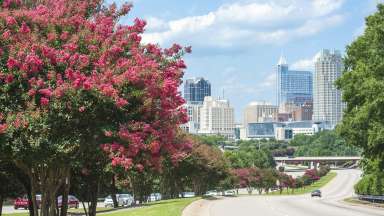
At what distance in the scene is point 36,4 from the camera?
50.5 feet

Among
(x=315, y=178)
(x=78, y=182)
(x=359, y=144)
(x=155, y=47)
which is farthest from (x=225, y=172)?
(x=315, y=178)

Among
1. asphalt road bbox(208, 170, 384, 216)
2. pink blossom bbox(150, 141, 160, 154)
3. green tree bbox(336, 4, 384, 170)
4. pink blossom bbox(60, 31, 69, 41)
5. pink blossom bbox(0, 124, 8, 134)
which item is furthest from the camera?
asphalt road bbox(208, 170, 384, 216)

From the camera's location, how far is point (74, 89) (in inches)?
474

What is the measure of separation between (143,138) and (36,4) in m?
4.30

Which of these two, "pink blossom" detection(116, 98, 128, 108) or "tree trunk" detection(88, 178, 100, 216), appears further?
"tree trunk" detection(88, 178, 100, 216)

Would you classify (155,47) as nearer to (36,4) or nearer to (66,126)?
(36,4)

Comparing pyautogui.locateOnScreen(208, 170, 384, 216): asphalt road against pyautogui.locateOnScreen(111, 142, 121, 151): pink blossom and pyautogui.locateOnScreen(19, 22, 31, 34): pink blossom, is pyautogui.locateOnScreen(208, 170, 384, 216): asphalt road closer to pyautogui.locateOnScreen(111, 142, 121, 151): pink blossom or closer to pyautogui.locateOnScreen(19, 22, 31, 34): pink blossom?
pyautogui.locateOnScreen(111, 142, 121, 151): pink blossom

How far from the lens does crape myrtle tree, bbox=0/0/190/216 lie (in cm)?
1218

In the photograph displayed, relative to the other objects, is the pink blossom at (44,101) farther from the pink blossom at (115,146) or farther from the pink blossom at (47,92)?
the pink blossom at (115,146)

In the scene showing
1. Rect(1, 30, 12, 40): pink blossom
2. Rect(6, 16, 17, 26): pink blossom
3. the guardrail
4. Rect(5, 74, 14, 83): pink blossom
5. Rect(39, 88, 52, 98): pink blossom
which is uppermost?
Rect(6, 16, 17, 26): pink blossom

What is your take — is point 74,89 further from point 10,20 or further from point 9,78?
point 10,20

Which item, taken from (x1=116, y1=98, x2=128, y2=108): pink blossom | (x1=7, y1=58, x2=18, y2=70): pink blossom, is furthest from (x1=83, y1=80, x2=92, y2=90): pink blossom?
(x1=7, y1=58, x2=18, y2=70): pink blossom

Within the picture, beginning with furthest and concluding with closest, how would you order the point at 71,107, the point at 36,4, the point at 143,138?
the point at 36,4
the point at 143,138
the point at 71,107

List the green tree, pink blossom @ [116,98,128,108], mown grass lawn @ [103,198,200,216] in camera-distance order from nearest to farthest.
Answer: pink blossom @ [116,98,128,108]
mown grass lawn @ [103,198,200,216]
the green tree
